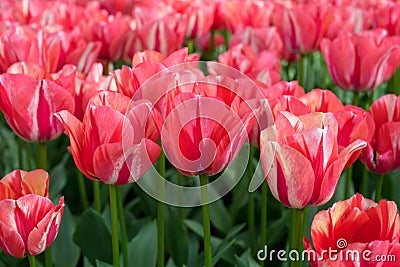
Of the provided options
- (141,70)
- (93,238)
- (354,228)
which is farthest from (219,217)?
(354,228)

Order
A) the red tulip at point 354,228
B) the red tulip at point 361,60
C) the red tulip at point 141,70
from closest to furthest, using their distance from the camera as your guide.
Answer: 1. the red tulip at point 354,228
2. the red tulip at point 141,70
3. the red tulip at point 361,60

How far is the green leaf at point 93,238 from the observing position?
3.69 feet

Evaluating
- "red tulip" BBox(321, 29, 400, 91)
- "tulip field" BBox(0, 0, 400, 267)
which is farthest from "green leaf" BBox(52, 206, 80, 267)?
"red tulip" BBox(321, 29, 400, 91)

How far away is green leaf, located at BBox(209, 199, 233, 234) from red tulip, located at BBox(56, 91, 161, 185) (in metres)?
0.53

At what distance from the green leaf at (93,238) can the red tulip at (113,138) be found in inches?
12.9

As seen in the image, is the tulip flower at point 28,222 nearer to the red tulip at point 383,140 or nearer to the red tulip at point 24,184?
the red tulip at point 24,184

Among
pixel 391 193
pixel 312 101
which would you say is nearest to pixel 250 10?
pixel 391 193

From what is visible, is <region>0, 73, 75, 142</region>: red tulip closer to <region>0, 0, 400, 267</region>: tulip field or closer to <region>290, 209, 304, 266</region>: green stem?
<region>0, 0, 400, 267</region>: tulip field

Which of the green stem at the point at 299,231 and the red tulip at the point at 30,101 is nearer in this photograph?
the green stem at the point at 299,231

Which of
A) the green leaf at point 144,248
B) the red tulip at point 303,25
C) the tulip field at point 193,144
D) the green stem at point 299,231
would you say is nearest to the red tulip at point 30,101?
the tulip field at point 193,144

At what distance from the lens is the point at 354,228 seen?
0.69m

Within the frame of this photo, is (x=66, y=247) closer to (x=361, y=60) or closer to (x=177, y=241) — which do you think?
(x=177, y=241)

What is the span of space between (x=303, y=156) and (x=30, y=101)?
1.44 feet

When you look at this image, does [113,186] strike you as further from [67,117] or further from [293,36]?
[293,36]
